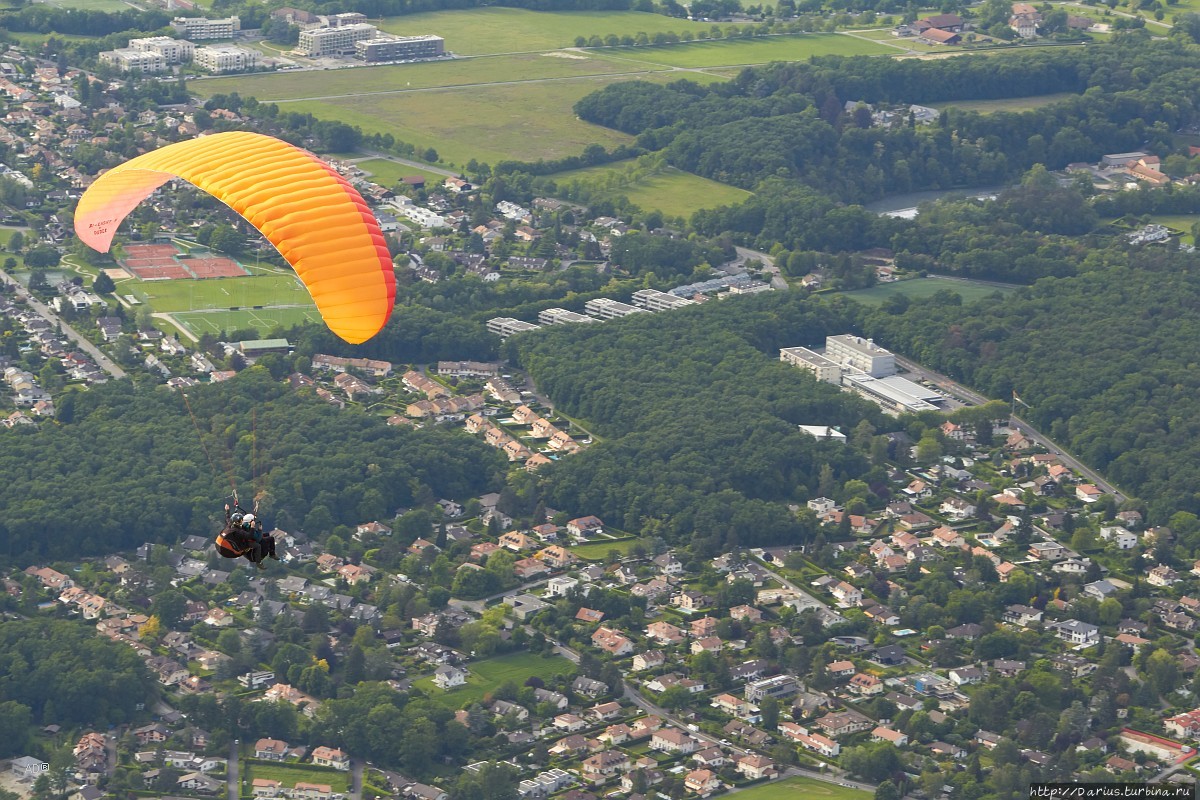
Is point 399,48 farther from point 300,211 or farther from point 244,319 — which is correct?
point 300,211

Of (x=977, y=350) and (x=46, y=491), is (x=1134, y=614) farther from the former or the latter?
(x=46, y=491)

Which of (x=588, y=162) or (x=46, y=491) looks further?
(x=588, y=162)

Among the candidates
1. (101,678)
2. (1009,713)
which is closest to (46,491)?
(101,678)

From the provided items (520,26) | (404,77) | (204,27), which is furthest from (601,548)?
(520,26)


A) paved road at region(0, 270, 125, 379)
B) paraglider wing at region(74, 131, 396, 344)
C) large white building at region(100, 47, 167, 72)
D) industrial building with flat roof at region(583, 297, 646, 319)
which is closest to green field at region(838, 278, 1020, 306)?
industrial building with flat roof at region(583, 297, 646, 319)

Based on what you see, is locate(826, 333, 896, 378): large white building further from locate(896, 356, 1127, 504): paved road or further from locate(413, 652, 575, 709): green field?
locate(413, 652, 575, 709): green field

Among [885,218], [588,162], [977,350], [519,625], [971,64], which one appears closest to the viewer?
[519,625]
